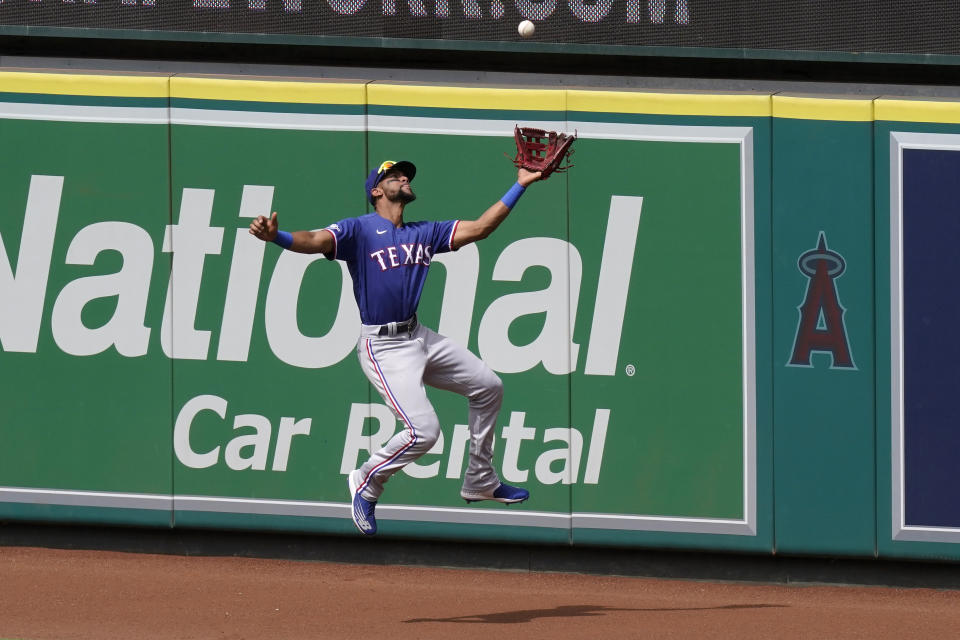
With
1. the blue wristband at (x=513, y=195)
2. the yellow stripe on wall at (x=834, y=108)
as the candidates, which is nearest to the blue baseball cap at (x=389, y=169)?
the blue wristband at (x=513, y=195)

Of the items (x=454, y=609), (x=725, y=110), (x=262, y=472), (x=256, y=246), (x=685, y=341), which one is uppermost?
(x=725, y=110)

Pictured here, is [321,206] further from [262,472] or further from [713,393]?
[713,393]

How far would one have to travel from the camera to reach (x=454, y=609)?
353 inches

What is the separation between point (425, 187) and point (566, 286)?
3.50ft

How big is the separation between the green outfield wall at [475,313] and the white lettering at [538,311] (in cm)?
1

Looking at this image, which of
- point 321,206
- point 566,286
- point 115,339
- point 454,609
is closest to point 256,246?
point 321,206

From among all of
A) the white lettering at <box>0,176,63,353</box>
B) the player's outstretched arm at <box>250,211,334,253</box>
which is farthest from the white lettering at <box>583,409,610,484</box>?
the white lettering at <box>0,176,63,353</box>

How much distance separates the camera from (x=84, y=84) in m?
9.75

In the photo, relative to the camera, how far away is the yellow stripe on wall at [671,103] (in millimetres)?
9422

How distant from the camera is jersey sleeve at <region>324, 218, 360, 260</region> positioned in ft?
24.3

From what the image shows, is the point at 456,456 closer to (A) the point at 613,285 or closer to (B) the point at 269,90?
(A) the point at 613,285

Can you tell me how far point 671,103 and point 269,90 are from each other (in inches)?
97.9

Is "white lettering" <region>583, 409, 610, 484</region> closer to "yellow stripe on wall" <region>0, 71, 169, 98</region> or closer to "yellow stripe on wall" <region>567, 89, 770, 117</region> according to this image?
"yellow stripe on wall" <region>567, 89, 770, 117</region>

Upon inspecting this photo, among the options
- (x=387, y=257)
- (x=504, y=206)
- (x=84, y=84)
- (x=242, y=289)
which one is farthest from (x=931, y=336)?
(x=84, y=84)
